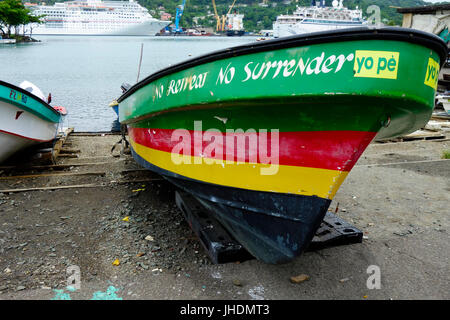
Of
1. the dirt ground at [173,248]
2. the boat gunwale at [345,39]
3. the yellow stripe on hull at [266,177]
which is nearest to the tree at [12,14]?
the dirt ground at [173,248]

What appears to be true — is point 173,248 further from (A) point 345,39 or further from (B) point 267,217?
(A) point 345,39

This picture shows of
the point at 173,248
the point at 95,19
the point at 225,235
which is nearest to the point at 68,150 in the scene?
the point at 173,248

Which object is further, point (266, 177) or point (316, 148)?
point (266, 177)

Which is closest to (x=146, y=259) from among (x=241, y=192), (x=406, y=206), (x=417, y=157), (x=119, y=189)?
(x=241, y=192)

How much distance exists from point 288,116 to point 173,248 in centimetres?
180

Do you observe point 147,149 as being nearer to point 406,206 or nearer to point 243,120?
point 243,120

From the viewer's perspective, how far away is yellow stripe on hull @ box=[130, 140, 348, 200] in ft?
9.19

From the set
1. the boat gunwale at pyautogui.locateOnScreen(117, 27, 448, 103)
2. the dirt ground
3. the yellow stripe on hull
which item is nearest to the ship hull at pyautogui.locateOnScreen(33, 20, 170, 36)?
the dirt ground

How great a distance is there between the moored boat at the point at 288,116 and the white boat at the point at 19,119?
334 centimetres

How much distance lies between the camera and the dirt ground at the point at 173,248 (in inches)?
120

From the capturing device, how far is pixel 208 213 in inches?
161

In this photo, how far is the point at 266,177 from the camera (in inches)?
120
